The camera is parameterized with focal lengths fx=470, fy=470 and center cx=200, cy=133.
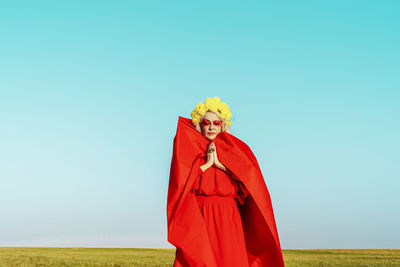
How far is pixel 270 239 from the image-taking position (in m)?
7.09

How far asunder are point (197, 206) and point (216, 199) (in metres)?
0.31

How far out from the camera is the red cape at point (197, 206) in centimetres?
650

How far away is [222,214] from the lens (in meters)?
6.76

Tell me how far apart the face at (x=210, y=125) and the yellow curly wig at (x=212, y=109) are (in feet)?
0.24

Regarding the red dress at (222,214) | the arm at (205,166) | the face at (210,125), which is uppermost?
the face at (210,125)

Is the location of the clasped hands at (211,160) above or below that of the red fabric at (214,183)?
above

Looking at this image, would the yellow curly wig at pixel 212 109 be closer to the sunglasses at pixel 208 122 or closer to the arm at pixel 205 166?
the sunglasses at pixel 208 122

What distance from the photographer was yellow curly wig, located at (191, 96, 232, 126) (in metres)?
7.05

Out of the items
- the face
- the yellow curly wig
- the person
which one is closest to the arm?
the person

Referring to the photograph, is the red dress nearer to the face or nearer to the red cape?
the red cape

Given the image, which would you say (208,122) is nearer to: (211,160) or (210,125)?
(210,125)

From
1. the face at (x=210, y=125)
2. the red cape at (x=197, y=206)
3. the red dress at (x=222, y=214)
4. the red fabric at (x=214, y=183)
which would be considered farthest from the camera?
the face at (x=210, y=125)

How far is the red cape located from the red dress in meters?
0.14

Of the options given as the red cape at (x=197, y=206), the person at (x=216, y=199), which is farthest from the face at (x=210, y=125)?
the red cape at (x=197, y=206)
